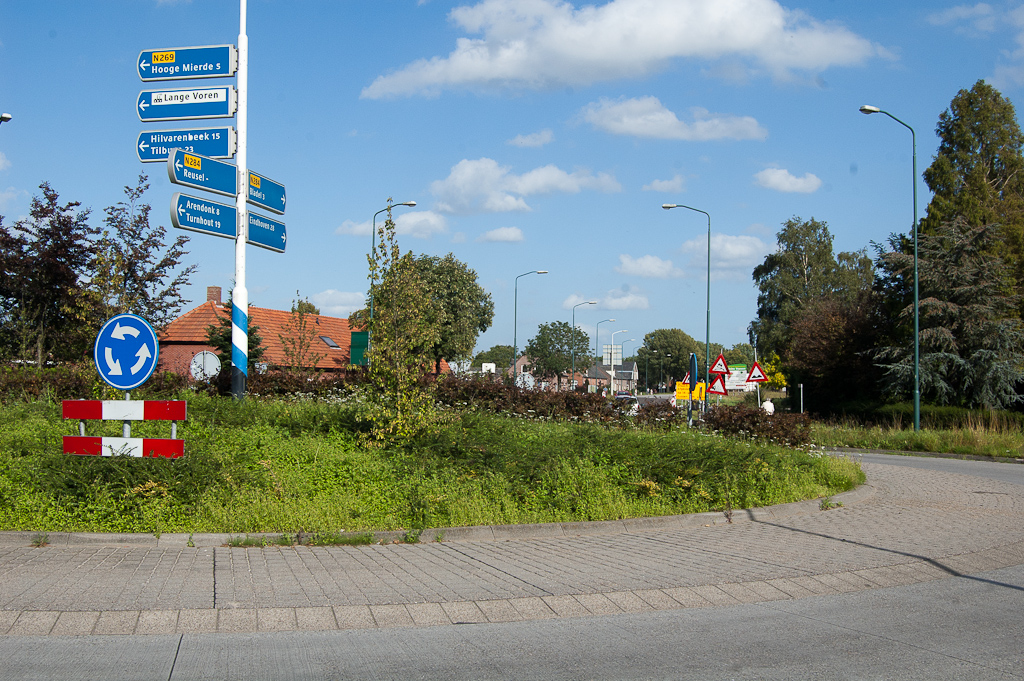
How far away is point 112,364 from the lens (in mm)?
8125

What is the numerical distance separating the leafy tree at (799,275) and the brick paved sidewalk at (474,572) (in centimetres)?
5440

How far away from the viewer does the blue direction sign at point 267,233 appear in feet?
39.1

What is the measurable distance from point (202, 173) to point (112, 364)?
13.1ft

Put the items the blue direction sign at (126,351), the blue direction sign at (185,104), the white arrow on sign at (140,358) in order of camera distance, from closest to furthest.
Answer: the blue direction sign at (126,351)
the white arrow on sign at (140,358)
the blue direction sign at (185,104)

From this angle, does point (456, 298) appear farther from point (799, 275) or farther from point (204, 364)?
point (204, 364)

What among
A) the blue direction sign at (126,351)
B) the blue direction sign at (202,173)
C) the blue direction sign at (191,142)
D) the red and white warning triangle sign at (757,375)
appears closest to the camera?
the blue direction sign at (126,351)

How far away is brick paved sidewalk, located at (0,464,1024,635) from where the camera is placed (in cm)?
532

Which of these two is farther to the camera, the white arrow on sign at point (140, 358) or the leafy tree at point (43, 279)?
the leafy tree at point (43, 279)

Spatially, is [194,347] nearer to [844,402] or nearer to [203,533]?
[844,402]

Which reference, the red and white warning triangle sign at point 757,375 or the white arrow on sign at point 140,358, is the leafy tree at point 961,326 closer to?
the red and white warning triangle sign at point 757,375

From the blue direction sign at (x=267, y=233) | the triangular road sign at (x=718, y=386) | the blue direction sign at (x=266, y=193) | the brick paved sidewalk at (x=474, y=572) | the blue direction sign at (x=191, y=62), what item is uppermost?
the blue direction sign at (x=191, y=62)

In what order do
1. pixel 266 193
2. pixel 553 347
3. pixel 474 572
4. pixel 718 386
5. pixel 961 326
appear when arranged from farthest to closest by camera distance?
pixel 553 347, pixel 961 326, pixel 718 386, pixel 266 193, pixel 474 572

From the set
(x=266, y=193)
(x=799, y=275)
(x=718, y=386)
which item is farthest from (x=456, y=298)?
(x=266, y=193)

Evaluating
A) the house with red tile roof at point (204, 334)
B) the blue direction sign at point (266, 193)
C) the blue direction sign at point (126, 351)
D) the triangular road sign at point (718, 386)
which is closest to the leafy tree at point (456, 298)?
the house with red tile roof at point (204, 334)
